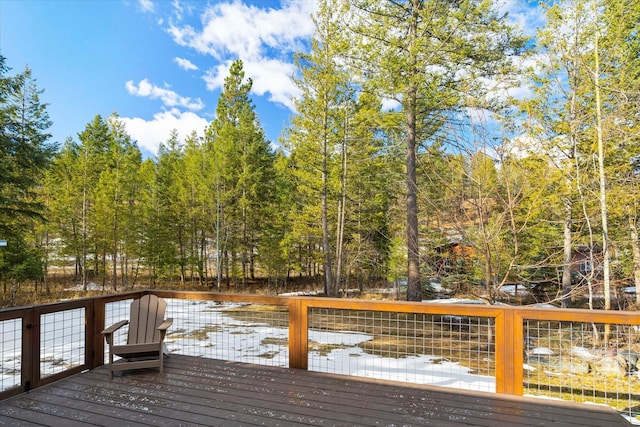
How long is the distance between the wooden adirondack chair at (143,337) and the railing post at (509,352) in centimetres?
314

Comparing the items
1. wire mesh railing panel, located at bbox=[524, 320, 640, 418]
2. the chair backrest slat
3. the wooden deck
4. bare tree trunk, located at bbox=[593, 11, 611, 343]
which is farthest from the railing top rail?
bare tree trunk, located at bbox=[593, 11, 611, 343]

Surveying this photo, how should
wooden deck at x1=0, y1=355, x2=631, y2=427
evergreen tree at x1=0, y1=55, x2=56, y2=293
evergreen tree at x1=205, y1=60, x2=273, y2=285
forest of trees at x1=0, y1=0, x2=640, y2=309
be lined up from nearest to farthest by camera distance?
wooden deck at x1=0, y1=355, x2=631, y2=427, forest of trees at x1=0, y1=0, x2=640, y2=309, evergreen tree at x1=0, y1=55, x2=56, y2=293, evergreen tree at x1=205, y1=60, x2=273, y2=285

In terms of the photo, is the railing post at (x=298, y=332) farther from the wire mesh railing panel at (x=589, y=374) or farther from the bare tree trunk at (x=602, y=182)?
the bare tree trunk at (x=602, y=182)

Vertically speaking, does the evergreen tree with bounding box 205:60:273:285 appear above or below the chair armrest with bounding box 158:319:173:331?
above

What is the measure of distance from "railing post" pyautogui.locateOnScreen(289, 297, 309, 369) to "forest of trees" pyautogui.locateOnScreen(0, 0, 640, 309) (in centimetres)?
214

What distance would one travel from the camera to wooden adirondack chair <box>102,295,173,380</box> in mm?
3092

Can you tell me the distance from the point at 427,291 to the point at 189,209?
12.2 meters

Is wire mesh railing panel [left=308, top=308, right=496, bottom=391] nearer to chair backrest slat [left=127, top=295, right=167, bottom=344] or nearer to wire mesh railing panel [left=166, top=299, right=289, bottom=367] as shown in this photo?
wire mesh railing panel [left=166, top=299, right=289, bottom=367]

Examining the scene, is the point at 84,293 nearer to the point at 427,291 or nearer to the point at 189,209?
the point at 189,209

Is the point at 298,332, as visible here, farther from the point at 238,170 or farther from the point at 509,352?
the point at 238,170

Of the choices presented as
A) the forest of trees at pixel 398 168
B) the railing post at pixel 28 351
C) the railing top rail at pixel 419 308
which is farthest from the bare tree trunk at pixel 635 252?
the railing post at pixel 28 351

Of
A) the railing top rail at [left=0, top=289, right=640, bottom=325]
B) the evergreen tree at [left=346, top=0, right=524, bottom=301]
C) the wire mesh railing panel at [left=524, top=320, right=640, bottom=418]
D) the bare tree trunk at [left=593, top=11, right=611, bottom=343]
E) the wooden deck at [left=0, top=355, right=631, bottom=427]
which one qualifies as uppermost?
the evergreen tree at [left=346, top=0, right=524, bottom=301]

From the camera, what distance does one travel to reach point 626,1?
22.6 ft

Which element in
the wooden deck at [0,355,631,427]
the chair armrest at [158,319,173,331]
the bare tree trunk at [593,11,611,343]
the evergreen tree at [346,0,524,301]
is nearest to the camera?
the wooden deck at [0,355,631,427]
